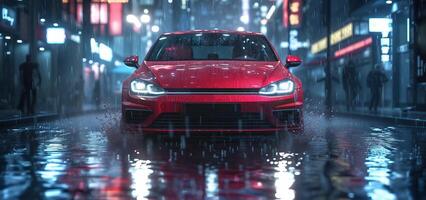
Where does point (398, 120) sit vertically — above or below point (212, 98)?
below

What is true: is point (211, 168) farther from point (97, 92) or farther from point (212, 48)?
point (97, 92)

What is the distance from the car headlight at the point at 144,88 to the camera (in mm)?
8634

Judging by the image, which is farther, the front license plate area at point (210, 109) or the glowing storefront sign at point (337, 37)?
the glowing storefront sign at point (337, 37)

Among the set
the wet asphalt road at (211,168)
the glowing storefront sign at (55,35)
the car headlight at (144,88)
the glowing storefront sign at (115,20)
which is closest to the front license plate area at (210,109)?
the wet asphalt road at (211,168)

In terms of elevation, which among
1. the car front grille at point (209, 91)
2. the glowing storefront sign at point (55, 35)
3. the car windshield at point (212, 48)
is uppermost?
the glowing storefront sign at point (55, 35)

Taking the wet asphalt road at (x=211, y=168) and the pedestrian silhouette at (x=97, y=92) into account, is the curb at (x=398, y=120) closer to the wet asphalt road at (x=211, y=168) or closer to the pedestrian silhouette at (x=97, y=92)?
the wet asphalt road at (x=211, y=168)

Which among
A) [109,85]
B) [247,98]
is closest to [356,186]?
[247,98]

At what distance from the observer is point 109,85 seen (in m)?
63.0

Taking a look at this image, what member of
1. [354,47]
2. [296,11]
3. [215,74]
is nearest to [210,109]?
[215,74]

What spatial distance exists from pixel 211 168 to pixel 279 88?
1981 millimetres

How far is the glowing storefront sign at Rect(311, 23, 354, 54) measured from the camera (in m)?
41.7

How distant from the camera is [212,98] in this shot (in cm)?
843

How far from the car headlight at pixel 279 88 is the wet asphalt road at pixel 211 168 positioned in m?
0.52

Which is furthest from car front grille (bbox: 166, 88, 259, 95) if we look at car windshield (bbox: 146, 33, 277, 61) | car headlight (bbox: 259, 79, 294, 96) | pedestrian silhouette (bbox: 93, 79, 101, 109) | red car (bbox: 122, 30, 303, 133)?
pedestrian silhouette (bbox: 93, 79, 101, 109)
